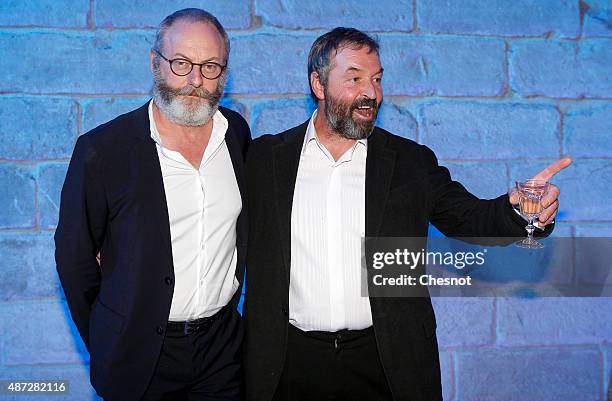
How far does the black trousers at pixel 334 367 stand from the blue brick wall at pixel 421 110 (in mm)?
904

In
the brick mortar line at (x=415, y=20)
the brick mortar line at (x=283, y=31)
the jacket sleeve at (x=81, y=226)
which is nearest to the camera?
the jacket sleeve at (x=81, y=226)

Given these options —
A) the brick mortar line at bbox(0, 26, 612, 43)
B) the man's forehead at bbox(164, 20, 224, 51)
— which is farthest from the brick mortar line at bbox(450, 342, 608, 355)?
the man's forehead at bbox(164, 20, 224, 51)

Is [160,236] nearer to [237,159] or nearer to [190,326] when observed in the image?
[190,326]

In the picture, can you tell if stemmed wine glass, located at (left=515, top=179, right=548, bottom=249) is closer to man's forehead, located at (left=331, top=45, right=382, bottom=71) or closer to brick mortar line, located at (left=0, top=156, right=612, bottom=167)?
man's forehead, located at (left=331, top=45, right=382, bottom=71)

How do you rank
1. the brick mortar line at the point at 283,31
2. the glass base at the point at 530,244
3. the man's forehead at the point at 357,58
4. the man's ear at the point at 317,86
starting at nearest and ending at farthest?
the glass base at the point at 530,244, the man's forehead at the point at 357,58, the man's ear at the point at 317,86, the brick mortar line at the point at 283,31

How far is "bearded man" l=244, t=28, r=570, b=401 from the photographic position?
79.7 inches

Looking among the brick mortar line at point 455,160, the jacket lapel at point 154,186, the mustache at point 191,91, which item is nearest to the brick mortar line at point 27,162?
the brick mortar line at point 455,160

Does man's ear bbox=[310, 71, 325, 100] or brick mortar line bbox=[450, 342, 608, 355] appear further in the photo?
brick mortar line bbox=[450, 342, 608, 355]

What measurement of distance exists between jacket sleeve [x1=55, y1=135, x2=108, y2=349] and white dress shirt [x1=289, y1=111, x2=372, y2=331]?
649mm

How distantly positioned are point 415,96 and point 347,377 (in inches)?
52.9

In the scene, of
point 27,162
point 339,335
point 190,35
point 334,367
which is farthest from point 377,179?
point 27,162

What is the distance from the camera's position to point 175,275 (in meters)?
1.94

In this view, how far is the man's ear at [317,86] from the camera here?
2229 millimetres

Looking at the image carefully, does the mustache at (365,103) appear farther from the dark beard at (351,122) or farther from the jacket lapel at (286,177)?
the jacket lapel at (286,177)
